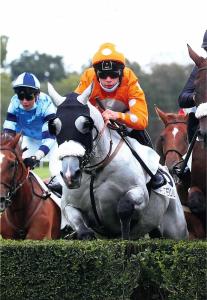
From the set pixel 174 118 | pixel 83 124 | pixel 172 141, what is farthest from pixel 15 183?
pixel 174 118

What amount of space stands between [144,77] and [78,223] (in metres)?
57.4

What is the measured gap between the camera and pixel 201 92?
23.4 feet

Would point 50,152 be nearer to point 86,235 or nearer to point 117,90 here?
point 117,90

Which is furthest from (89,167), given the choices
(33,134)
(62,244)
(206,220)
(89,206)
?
(33,134)

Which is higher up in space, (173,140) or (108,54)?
(108,54)

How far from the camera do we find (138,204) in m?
7.31

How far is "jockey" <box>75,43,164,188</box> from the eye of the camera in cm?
768

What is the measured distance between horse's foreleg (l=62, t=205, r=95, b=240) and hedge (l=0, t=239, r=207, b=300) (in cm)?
54

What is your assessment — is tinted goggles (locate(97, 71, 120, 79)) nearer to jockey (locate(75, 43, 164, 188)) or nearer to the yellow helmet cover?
jockey (locate(75, 43, 164, 188))

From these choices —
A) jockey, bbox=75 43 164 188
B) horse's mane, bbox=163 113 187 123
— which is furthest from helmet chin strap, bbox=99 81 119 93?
horse's mane, bbox=163 113 187 123

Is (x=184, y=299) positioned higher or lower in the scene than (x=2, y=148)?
lower

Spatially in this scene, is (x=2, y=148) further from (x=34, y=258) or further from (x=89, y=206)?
(x=34, y=258)

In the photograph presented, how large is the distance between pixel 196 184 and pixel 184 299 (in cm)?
188

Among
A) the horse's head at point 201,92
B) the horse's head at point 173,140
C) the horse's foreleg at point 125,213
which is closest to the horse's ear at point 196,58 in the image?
the horse's head at point 201,92
